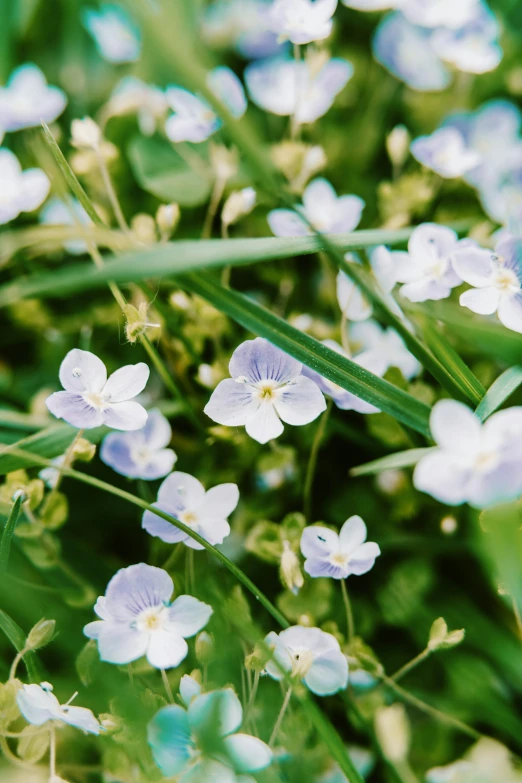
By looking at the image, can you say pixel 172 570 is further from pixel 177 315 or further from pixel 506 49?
pixel 506 49

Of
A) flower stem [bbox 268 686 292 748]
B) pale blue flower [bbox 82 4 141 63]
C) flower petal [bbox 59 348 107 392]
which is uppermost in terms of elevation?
pale blue flower [bbox 82 4 141 63]

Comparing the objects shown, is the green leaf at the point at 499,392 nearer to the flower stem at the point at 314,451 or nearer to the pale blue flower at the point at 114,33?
the flower stem at the point at 314,451

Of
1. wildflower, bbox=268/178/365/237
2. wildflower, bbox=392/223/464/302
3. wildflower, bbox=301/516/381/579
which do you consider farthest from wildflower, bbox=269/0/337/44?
wildflower, bbox=301/516/381/579

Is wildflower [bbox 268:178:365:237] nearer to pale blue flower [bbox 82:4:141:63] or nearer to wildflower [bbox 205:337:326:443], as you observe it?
wildflower [bbox 205:337:326:443]

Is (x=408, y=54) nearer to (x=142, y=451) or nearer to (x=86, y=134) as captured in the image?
(x=86, y=134)

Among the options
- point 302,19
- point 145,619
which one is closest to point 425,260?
point 302,19

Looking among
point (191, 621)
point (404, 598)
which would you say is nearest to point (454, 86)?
point (404, 598)
